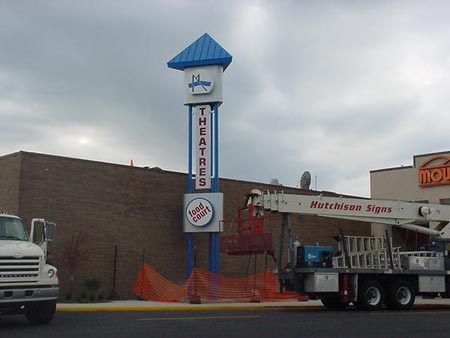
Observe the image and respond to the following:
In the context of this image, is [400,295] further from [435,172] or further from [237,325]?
[435,172]

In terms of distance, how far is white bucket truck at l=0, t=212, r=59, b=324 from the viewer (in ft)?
48.5

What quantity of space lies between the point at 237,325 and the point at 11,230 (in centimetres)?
582

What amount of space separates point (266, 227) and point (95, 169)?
30.6ft

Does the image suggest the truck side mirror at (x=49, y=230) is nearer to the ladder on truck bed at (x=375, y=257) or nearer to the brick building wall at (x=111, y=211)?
the ladder on truck bed at (x=375, y=257)

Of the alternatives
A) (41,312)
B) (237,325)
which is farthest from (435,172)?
(41,312)

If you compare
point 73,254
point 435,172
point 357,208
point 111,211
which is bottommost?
point 73,254

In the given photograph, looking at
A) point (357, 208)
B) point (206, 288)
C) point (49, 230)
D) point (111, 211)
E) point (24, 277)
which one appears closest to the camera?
point (24, 277)

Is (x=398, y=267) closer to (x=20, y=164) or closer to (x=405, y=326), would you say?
(x=405, y=326)

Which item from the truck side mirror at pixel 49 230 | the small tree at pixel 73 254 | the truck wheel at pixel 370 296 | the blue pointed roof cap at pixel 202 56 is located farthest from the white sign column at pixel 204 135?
the truck side mirror at pixel 49 230

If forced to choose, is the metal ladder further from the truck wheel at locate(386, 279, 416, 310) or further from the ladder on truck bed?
the truck wheel at locate(386, 279, 416, 310)

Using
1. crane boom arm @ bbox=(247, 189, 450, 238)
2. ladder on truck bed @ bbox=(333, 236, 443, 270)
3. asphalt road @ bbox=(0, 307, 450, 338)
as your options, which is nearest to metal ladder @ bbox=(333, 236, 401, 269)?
ladder on truck bed @ bbox=(333, 236, 443, 270)

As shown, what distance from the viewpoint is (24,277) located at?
49.4 ft

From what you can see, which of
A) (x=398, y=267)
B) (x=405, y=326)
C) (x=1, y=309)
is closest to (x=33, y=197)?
(x=1, y=309)

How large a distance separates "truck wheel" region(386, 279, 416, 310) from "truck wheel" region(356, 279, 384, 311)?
0.36 m
